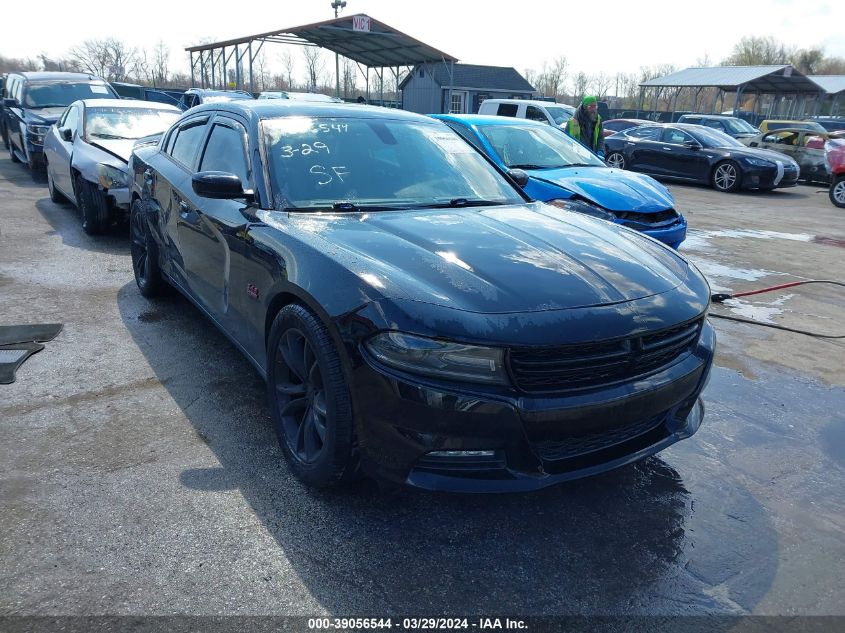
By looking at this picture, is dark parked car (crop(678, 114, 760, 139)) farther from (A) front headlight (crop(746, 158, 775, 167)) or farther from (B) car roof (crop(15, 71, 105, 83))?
(B) car roof (crop(15, 71, 105, 83))

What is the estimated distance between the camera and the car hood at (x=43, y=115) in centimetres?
1155

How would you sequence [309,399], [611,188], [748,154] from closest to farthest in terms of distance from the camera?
[309,399] < [611,188] < [748,154]

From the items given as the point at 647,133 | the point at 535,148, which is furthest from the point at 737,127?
the point at 535,148

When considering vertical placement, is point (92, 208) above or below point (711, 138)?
below

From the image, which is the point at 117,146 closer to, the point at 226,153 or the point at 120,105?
the point at 120,105

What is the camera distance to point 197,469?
293 centimetres

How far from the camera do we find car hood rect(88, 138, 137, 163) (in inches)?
292

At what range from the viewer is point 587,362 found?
2.27 metres

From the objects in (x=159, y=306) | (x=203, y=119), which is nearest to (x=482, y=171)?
(x=203, y=119)

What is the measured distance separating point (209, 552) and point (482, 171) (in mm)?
2663

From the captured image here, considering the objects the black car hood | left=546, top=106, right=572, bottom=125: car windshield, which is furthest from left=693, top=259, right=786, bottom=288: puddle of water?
left=546, top=106, right=572, bottom=125: car windshield

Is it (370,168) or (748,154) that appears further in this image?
(748,154)

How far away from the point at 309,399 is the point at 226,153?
5.82ft

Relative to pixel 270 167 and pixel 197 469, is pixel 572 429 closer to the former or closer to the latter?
pixel 197 469
